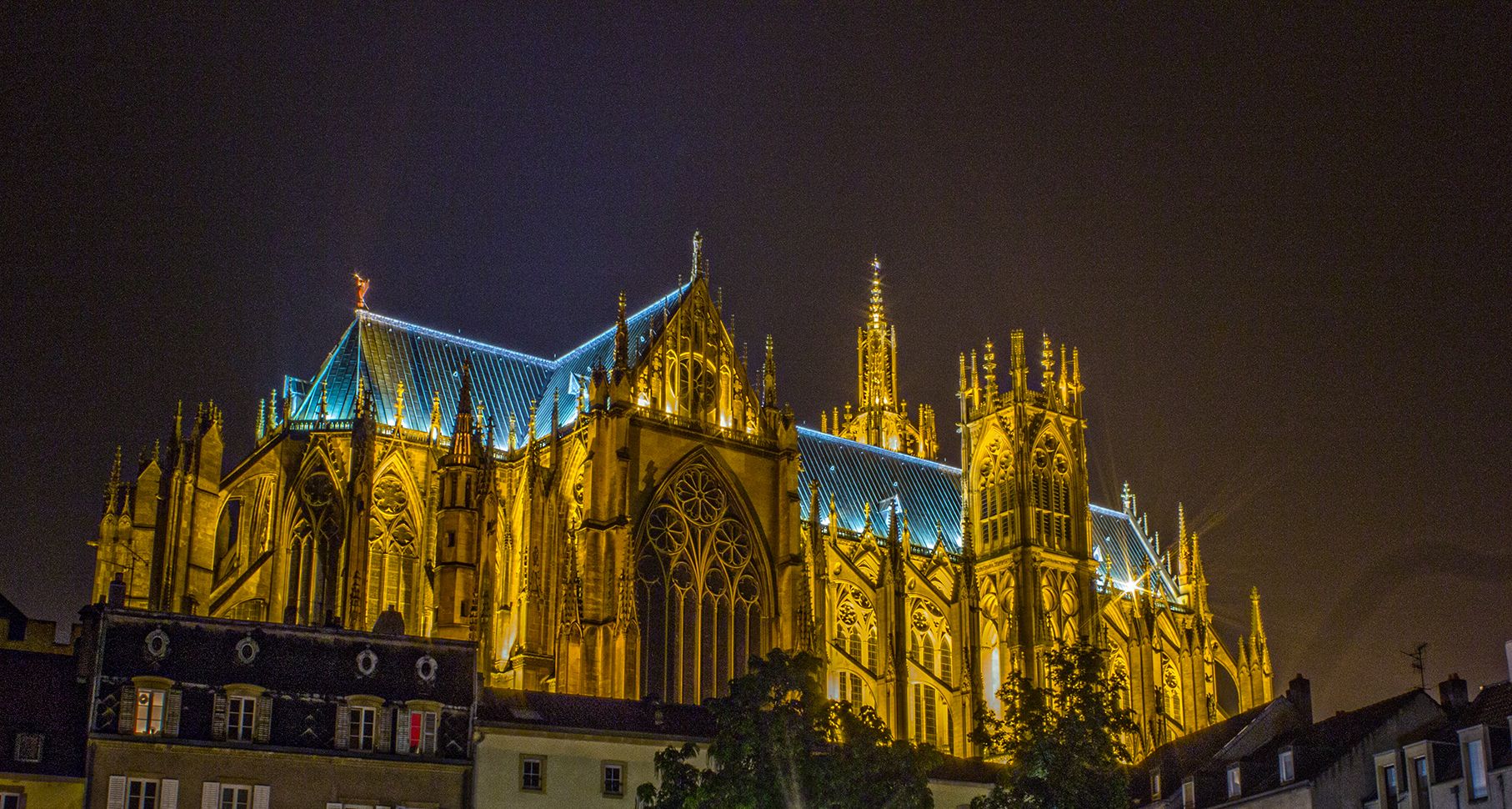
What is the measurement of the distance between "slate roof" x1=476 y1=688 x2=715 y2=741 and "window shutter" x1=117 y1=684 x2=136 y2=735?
964 cm

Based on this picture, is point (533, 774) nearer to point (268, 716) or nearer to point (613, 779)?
point (613, 779)

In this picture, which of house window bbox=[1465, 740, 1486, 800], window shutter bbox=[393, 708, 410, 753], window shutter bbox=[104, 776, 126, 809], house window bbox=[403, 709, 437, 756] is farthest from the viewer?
house window bbox=[403, 709, 437, 756]

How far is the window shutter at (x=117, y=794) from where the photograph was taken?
54.6 metres

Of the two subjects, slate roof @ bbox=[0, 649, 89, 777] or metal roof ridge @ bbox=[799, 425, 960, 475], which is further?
metal roof ridge @ bbox=[799, 425, 960, 475]

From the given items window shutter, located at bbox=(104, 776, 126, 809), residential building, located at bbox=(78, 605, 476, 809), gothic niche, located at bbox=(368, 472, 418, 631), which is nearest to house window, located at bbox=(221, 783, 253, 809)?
residential building, located at bbox=(78, 605, 476, 809)

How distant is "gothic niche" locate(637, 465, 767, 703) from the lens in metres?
80.4

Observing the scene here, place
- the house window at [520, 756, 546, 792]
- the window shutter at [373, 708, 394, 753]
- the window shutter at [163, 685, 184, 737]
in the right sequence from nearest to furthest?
the window shutter at [163, 685, 184, 737] < the window shutter at [373, 708, 394, 753] < the house window at [520, 756, 546, 792]

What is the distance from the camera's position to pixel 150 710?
2213 inches

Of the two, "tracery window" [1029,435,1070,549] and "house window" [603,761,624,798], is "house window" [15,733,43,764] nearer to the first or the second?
"house window" [603,761,624,798]

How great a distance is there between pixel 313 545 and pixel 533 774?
22486 millimetres

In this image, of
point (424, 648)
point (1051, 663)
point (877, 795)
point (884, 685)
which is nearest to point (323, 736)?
point (424, 648)

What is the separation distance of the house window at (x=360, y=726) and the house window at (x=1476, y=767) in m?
29.4

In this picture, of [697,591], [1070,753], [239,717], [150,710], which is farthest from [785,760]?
[697,591]

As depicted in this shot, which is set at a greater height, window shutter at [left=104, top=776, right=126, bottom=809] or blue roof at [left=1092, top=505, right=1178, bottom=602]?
blue roof at [left=1092, top=505, right=1178, bottom=602]
